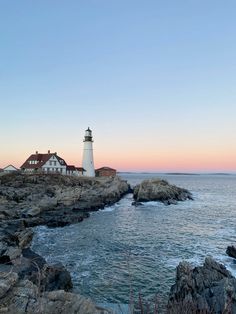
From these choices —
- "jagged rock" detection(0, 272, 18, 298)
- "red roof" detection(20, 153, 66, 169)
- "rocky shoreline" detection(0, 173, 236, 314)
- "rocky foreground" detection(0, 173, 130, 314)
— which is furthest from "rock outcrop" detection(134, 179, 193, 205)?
"jagged rock" detection(0, 272, 18, 298)

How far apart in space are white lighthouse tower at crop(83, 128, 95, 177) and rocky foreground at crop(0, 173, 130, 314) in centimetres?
1005

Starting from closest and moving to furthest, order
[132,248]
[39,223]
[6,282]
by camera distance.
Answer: [6,282], [132,248], [39,223]

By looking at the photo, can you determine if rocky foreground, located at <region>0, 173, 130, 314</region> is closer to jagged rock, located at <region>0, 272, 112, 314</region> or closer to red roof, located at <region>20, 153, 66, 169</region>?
jagged rock, located at <region>0, 272, 112, 314</region>

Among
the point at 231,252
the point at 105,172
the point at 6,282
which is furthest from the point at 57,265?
the point at 105,172

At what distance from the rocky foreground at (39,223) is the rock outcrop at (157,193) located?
6.42m

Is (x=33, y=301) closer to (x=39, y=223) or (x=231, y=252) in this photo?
(x=231, y=252)

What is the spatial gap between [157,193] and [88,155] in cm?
2403

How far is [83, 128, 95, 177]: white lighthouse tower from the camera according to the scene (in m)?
90.2

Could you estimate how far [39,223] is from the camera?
151 feet

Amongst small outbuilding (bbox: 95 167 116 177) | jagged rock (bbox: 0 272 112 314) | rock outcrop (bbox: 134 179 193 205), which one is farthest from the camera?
small outbuilding (bbox: 95 167 116 177)

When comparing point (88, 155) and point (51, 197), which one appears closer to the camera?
Result: point (51, 197)

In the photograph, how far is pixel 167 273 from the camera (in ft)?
85.6

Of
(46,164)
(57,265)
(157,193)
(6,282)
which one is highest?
(46,164)

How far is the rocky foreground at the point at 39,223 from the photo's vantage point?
32.9ft
